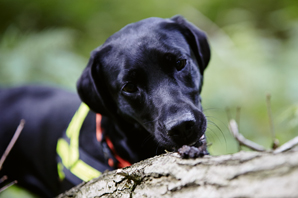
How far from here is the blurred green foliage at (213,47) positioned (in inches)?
180

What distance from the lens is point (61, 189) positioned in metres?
2.77

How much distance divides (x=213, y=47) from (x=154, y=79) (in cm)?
358

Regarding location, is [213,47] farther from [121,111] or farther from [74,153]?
[74,153]

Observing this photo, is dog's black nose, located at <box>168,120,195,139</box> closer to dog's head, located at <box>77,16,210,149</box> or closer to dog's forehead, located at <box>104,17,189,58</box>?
dog's head, located at <box>77,16,210,149</box>

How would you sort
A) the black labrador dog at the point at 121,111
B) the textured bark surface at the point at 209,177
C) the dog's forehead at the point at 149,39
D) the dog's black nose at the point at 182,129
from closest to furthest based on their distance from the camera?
1. the textured bark surface at the point at 209,177
2. the dog's black nose at the point at 182,129
3. the black labrador dog at the point at 121,111
4. the dog's forehead at the point at 149,39

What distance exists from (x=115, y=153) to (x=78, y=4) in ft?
17.7

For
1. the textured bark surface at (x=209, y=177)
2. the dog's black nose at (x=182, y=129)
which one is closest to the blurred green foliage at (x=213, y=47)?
the dog's black nose at (x=182, y=129)

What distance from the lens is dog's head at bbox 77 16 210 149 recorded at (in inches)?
73.1

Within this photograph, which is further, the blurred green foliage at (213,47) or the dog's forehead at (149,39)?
the blurred green foliage at (213,47)

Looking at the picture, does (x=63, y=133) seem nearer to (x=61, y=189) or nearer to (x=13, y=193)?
(x=61, y=189)

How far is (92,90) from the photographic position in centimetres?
234

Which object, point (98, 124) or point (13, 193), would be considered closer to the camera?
point (98, 124)

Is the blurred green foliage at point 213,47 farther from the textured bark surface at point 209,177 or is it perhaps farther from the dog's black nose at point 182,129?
the textured bark surface at point 209,177

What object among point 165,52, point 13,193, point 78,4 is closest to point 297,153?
point 165,52
